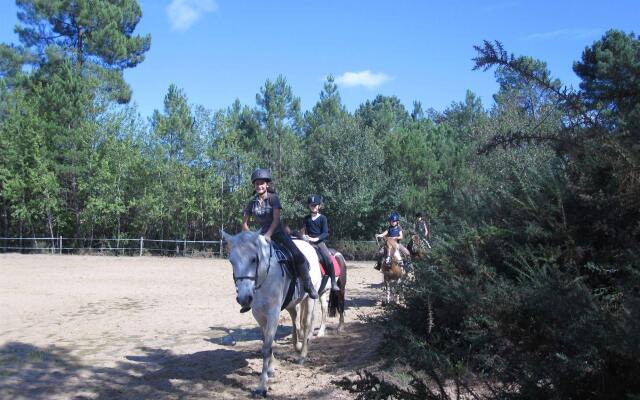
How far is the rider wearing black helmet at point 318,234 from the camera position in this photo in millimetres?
8165

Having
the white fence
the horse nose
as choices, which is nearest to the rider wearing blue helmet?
the horse nose

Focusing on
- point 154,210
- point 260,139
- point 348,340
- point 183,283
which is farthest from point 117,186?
point 348,340

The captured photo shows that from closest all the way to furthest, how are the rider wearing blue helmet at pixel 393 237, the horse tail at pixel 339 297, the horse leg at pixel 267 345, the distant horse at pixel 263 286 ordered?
the distant horse at pixel 263 286, the horse leg at pixel 267 345, the horse tail at pixel 339 297, the rider wearing blue helmet at pixel 393 237

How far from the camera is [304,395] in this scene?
224 inches

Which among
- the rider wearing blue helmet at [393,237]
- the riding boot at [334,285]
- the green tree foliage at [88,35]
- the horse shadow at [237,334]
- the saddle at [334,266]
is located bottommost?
the horse shadow at [237,334]

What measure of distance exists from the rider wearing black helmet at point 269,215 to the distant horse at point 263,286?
22cm

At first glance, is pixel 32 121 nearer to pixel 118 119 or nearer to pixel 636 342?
pixel 118 119

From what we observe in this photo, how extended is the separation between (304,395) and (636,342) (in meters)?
4.56

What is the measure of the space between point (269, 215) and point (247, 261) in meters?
1.24

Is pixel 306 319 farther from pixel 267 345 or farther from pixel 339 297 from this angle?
pixel 339 297

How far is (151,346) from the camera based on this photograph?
8.13 metres

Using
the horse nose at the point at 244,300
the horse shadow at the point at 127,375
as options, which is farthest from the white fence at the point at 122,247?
the horse nose at the point at 244,300

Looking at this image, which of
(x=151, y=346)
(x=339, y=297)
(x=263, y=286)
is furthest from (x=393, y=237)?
(x=263, y=286)

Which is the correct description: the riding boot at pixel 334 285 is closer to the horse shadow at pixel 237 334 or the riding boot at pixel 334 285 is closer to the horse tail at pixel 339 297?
the horse tail at pixel 339 297
